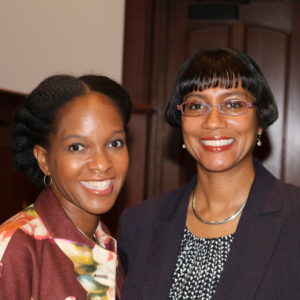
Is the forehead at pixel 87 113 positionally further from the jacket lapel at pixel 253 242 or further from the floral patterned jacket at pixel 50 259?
the jacket lapel at pixel 253 242

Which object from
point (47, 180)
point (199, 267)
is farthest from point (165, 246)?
point (47, 180)

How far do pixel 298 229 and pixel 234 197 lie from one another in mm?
340

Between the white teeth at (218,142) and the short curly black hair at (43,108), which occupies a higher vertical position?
the short curly black hair at (43,108)

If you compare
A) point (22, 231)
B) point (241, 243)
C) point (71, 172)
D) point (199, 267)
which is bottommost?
point (199, 267)

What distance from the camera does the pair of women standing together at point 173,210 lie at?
187 cm

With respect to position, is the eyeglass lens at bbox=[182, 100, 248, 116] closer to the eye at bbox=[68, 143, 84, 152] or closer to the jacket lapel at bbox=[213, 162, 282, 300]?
the jacket lapel at bbox=[213, 162, 282, 300]

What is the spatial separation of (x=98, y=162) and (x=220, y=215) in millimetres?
589

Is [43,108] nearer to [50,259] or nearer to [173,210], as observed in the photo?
[50,259]

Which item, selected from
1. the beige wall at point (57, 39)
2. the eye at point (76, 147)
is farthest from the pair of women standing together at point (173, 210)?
the beige wall at point (57, 39)

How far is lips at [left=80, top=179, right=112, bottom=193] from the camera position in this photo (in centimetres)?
196

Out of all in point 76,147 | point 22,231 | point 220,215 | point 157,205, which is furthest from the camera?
point 157,205

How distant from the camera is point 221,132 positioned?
2156 millimetres

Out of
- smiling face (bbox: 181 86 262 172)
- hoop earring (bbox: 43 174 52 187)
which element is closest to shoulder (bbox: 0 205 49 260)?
hoop earring (bbox: 43 174 52 187)

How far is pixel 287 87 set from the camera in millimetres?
4129
